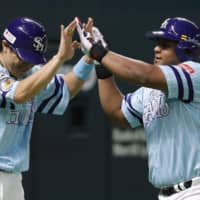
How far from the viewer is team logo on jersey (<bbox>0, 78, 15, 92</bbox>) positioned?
6.60m

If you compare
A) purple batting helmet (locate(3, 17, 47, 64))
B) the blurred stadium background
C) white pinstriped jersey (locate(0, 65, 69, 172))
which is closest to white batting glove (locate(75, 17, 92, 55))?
purple batting helmet (locate(3, 17, 47, 64))

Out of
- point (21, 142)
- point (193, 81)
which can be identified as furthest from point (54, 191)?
point (193, 81)

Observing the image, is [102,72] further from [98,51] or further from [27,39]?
[98,51]

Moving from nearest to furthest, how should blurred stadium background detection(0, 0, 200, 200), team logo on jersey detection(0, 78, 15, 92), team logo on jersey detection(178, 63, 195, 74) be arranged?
team logo on jersey detection(178, 63, 195, 74) < team logo on jersey detection(0, 78, 15, 92) < blurred stadium background detection(0, 0, 200, 200)

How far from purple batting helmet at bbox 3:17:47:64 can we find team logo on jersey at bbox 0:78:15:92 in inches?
5.9

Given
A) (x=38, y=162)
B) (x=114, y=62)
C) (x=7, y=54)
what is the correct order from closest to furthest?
(x=114, y=62) → (x=7, y=54) → (x=38, y=162)

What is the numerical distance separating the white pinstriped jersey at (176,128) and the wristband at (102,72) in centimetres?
46

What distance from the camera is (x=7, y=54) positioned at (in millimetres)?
6758

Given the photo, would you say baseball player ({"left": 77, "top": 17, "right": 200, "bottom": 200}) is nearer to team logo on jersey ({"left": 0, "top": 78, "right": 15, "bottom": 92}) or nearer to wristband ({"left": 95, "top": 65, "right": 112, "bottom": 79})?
wristband ({"left": 95, "top": 65, "right": 112, "bottom": 79})

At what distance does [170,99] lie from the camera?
6555mm

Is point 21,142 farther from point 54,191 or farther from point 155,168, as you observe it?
point 54,191

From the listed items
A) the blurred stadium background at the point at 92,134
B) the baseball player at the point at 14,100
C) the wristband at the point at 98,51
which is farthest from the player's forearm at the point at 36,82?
the blurred stadium background at the point at 92,134

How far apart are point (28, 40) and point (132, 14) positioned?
2.42 metres

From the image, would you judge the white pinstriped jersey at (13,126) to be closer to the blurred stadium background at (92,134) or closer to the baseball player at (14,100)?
the baseball player at (14,100)
